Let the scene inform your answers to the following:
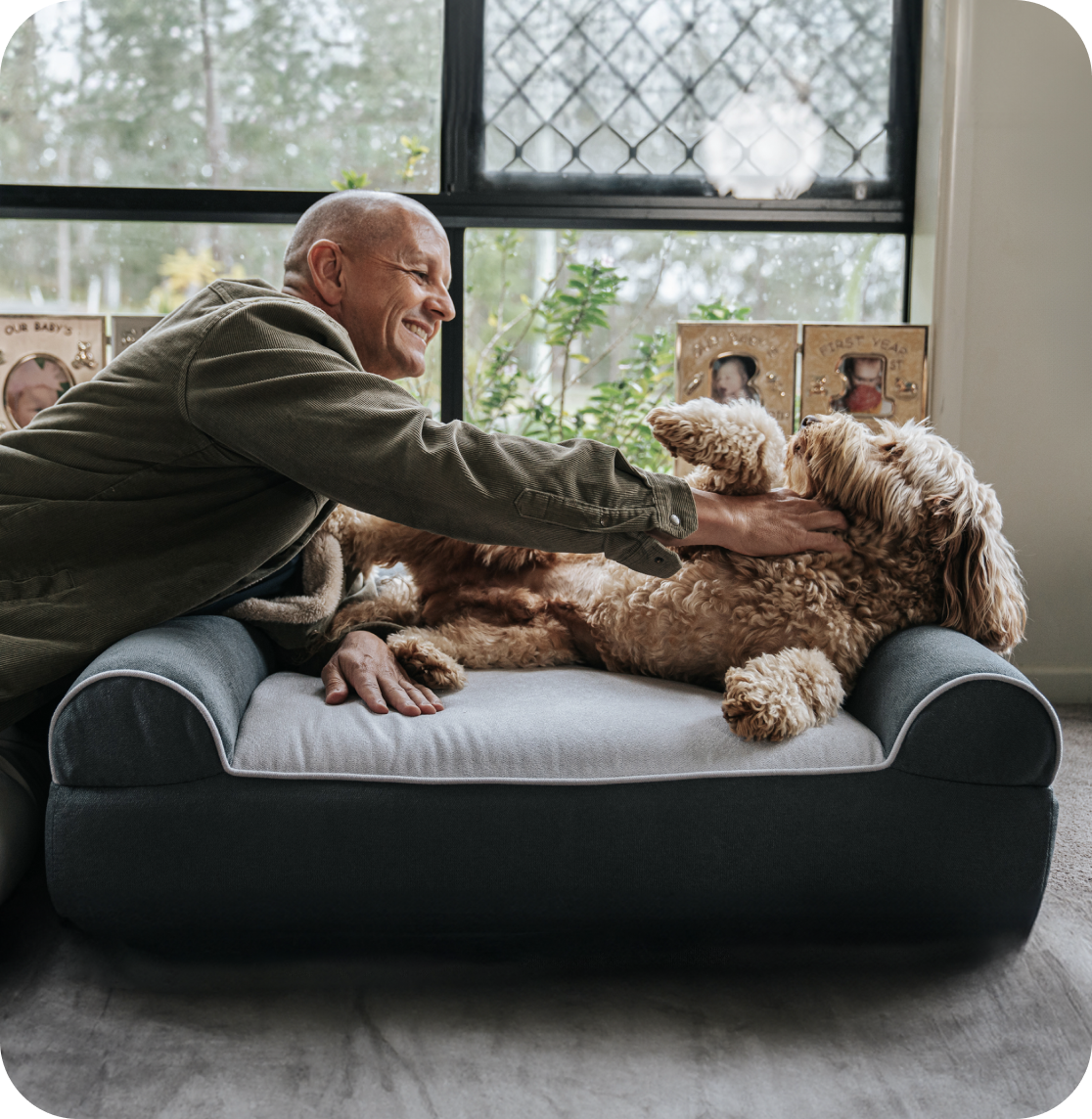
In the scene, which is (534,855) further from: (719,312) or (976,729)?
(719,312)

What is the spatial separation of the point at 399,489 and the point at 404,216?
685mm

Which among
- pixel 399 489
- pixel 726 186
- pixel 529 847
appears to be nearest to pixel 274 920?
pixel 529 847

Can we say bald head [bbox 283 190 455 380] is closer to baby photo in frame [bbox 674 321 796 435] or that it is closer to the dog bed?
the dog bed

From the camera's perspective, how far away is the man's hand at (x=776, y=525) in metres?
1.58

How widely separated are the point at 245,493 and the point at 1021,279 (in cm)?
258

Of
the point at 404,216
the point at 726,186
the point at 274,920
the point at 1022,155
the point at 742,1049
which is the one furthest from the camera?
the point at 726,186

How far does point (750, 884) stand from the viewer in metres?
1.38

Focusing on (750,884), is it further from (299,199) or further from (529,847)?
(299,199)

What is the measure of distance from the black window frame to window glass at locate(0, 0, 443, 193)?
0.19 feet

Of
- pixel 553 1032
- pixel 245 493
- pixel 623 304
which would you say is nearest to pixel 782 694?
pixel 553 1032

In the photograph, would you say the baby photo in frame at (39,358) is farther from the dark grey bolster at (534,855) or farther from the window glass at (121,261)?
the dark grey bolster at (534,855)

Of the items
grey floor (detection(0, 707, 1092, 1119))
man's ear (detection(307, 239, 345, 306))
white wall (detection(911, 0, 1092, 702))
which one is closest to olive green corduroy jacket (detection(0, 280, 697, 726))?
man's ear (detection(307, 239, 345, 306))

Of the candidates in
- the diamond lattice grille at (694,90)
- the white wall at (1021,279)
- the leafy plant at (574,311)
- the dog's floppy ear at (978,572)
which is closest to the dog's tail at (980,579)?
the dog's floppy ear at (978,572)

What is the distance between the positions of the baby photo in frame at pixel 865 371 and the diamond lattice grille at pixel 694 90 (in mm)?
570
